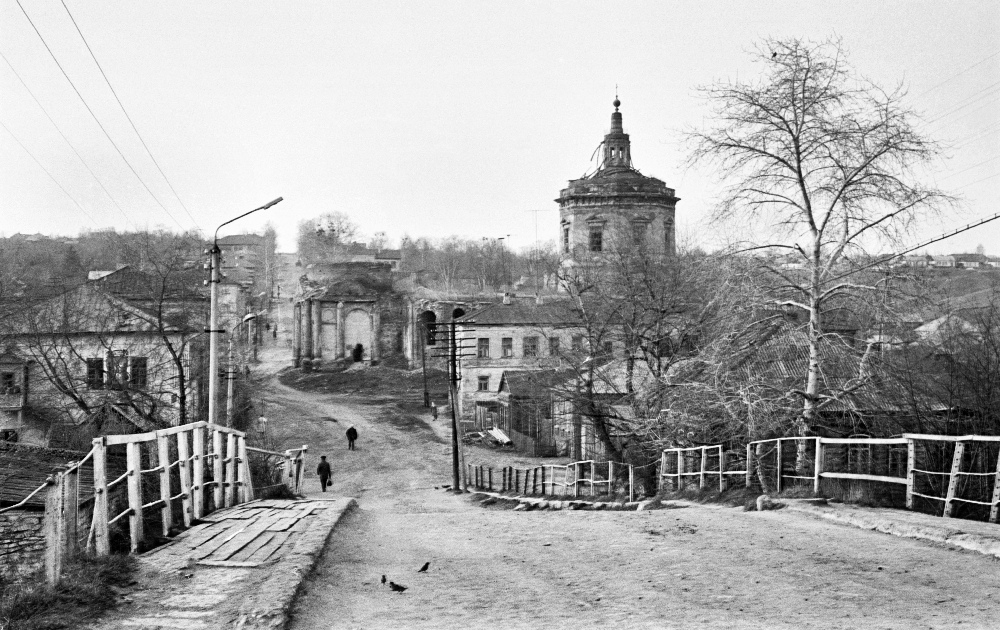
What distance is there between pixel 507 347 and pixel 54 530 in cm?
4834

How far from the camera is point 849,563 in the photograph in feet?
27.0

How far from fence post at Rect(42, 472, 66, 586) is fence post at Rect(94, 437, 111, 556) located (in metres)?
0.83

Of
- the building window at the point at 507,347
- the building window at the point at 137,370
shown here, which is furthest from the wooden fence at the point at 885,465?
the building window at the point at 507,347

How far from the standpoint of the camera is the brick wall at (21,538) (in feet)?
28.7

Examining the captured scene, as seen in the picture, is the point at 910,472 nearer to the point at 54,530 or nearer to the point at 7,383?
the point at 54,530

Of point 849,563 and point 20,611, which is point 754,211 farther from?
point 20,611

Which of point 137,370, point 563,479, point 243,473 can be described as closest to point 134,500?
point 243,473

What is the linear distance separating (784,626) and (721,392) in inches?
414

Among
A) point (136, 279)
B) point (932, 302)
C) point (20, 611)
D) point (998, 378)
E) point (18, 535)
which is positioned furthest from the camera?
point (136, 279)

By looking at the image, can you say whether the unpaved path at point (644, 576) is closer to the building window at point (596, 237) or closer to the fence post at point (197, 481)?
the fence post at point (197, 481)

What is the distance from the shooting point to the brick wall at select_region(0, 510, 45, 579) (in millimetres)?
8750

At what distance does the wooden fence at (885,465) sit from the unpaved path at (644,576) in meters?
1.43

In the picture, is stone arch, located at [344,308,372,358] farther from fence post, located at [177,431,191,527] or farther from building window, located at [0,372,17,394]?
fence post, located at [177,431,191,527]

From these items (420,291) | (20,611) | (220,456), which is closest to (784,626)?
(20,611)
